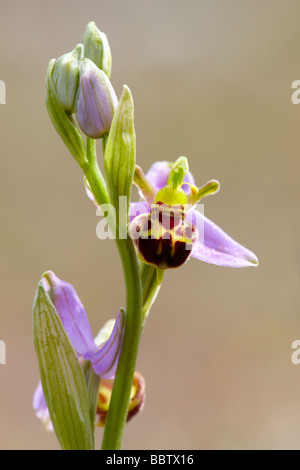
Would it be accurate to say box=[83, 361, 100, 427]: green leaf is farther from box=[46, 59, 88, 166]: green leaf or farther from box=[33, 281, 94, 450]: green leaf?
box=[46, 59, 88, 166]: green leaf

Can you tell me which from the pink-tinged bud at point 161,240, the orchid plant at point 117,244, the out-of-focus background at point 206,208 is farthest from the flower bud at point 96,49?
the out-of-focus background at point 206,208

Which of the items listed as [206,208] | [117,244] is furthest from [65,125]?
[206,208]

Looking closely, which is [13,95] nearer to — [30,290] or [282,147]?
[30,290]

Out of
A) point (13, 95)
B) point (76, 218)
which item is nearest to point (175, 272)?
point (76, 218)

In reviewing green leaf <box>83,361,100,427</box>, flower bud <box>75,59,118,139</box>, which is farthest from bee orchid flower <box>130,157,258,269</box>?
green leaf <box>83,361,100,427</box>

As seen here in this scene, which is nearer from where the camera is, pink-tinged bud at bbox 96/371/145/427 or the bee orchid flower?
the bee orchid flower

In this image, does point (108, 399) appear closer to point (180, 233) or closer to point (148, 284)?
point (148, 284)
